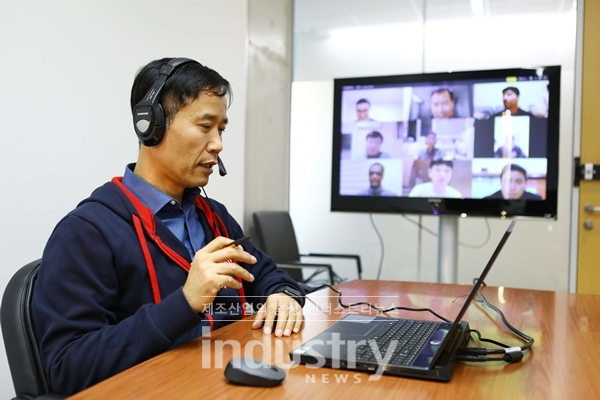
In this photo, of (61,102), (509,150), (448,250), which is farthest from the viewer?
(448,250)

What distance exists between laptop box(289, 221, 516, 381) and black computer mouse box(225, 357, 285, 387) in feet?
0.39

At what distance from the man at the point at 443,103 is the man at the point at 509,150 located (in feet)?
1.03

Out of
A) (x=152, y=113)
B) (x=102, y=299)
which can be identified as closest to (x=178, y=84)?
(x=152, y=113)

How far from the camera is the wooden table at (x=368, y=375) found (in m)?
0.83

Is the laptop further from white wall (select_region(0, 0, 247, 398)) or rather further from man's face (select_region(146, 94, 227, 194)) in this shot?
white wall (select_region(0, 0, 247, 398))

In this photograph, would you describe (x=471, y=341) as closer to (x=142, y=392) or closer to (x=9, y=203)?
(x=142, y=392)

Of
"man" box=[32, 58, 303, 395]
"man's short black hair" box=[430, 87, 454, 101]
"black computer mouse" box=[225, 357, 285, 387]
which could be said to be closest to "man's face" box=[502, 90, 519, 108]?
"man's short black hair" box=[430, 87, 454, 101]

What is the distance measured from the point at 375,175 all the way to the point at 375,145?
7.1 inches

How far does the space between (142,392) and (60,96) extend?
1.48 m

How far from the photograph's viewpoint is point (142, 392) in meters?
0.81

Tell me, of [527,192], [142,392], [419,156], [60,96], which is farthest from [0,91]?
[527,192]

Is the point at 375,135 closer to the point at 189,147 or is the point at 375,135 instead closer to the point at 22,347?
the point at 189,147

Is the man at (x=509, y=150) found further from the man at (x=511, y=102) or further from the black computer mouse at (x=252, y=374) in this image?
the black computer mouse at (x=252, y=374)

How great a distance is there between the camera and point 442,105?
3113mm
